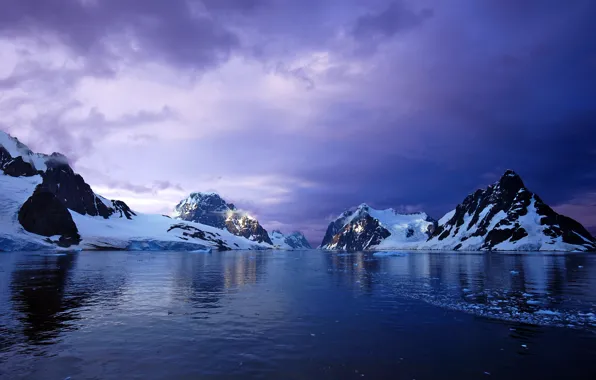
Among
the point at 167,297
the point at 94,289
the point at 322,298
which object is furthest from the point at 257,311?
the point at 94,289

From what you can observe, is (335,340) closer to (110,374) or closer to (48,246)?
(110,374)

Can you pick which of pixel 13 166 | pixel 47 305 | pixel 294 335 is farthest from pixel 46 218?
pixel 294 335

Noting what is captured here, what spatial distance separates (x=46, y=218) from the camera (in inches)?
6334

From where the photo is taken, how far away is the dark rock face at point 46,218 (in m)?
151

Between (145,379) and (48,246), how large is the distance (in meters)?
156

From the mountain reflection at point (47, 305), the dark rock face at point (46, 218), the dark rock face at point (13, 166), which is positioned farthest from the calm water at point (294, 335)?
the dark rock face at point (13, 166)

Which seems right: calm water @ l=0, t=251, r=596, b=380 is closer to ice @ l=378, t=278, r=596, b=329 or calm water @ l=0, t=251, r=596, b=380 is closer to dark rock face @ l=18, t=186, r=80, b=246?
ice @ l=378, t=278, r=596, b=329

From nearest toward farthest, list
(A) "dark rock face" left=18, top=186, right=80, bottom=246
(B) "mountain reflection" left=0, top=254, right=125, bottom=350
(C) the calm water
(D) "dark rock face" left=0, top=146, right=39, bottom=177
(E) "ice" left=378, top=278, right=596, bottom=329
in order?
1. (C) the calm water
2. (B) "mountain reflection" left=0, top=254, right=125, bottom=350
3. (E) "ice" left=378, top=278, right=596, bottom=329
4. (A) "dark rock face" left=18, top=186, right=80, bottom=246
5. (D) "dark rock face" left=0, top=146, right=39, bottom=177

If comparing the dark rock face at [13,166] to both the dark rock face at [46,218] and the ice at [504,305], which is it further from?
the ice at [504,305]

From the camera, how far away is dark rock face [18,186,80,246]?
151m

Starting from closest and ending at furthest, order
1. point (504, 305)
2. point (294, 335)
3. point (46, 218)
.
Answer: point (294, 335) < point (504, 305) < point (46, 218)

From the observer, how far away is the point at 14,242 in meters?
126

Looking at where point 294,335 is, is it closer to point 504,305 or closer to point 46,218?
point 504,305

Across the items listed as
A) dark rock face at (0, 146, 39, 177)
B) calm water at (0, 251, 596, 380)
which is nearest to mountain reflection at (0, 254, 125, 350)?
calm water at (0, 251, 596, 380)
